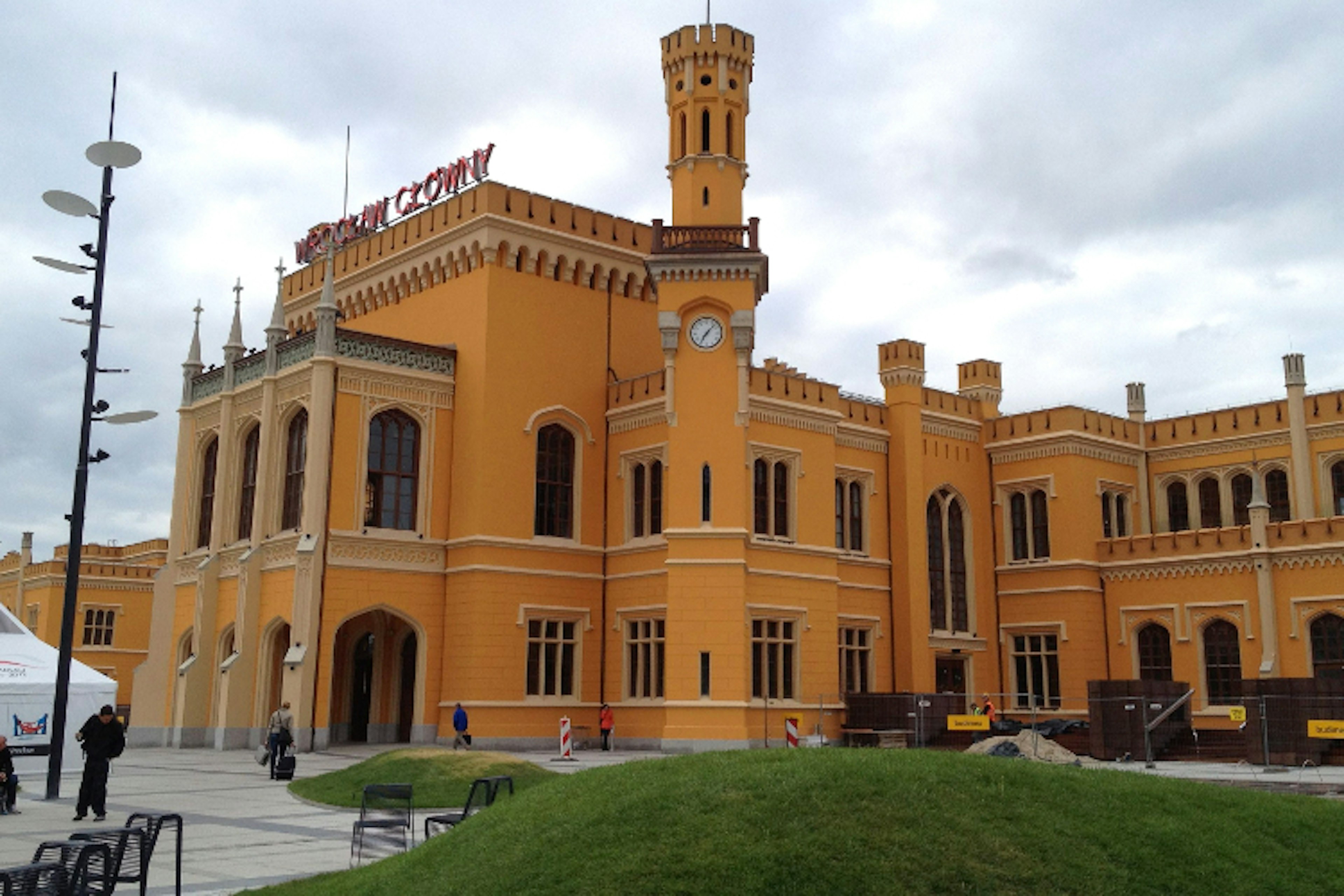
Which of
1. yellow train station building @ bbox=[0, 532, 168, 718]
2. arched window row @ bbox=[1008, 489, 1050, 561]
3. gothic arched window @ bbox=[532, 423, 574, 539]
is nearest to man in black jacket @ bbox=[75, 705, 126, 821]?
gothic arched window @ bbox=[532, 423, 574, 539]

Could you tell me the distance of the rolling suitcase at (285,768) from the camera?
2336 cm

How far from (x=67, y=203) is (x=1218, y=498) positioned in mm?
37963

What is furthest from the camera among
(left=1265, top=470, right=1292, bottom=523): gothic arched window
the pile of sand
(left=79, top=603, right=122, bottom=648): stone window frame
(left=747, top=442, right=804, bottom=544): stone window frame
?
(left=79, top=603, right=122, bottom=648): stone window frame

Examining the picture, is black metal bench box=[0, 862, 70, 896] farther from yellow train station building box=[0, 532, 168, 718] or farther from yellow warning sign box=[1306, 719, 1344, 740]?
yellow train station building box=[0, 532, 168, 718]

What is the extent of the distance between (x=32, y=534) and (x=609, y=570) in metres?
43.5

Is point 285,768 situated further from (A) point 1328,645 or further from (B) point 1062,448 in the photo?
(A) point 1328,645

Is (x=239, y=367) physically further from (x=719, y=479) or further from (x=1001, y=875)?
(x=1001, y=875)

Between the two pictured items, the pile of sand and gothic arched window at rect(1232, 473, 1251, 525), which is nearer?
the pile of sand

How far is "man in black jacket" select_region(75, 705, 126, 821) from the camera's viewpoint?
1631 centimetres

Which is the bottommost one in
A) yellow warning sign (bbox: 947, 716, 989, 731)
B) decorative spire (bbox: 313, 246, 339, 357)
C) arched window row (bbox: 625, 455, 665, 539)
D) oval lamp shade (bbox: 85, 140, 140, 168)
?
yellow warning sign (bbox: 947, 716, 989, 731)

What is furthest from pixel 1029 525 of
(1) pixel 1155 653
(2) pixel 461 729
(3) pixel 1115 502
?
(2) pixel 461 729

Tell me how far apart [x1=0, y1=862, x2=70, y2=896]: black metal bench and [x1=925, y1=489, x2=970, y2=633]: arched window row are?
34.5 m

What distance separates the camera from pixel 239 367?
37625mm

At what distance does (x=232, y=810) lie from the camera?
1809 centimetres
